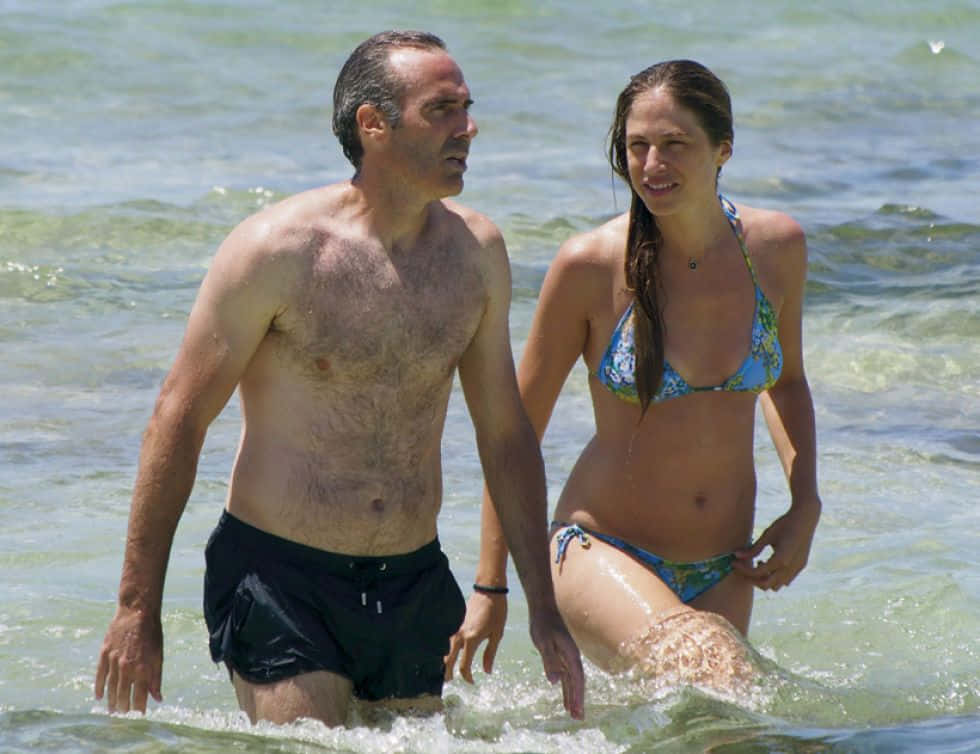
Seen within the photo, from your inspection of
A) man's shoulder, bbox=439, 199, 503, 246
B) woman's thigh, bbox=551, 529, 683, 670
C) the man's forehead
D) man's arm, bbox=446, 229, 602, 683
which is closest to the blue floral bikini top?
man's arm, bbox=446, 229, 602, 683

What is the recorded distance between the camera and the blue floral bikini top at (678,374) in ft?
16.1

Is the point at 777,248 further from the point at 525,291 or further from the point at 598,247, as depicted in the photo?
the point at 525,291

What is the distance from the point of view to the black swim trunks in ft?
13.7

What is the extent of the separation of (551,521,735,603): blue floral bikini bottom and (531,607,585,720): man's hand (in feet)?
1.96

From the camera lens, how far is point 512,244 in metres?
12.6

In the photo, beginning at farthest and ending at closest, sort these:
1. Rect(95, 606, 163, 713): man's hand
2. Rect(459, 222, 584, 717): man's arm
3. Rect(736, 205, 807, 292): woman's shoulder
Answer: Rect(736, 205, 807, 292): woman's shoulder < Rect(459, 222, 584, 717): man's arm < Rect(95, 606, 163, 713): man's hand

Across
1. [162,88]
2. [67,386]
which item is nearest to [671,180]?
[67,386]

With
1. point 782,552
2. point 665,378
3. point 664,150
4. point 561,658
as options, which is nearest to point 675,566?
point 782,552

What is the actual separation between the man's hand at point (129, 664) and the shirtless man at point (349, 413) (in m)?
0.03

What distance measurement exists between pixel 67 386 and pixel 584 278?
476 cm

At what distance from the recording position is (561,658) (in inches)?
170

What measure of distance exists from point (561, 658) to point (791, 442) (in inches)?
47.8

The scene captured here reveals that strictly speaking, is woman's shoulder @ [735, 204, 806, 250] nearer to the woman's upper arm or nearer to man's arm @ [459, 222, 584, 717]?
the woman's upper arm

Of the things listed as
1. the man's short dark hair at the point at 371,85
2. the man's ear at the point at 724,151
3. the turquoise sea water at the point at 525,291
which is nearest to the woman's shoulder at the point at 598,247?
the man's ear at the point at 724,151
